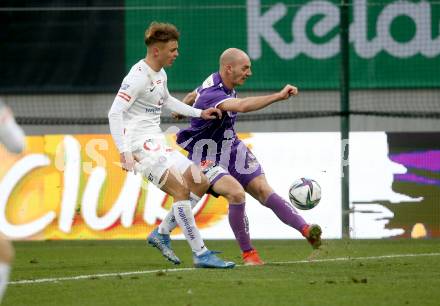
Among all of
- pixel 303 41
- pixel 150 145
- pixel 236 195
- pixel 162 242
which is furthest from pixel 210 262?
pixel 303 41

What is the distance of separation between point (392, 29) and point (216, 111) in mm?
8089

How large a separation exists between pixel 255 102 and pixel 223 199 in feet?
15.1

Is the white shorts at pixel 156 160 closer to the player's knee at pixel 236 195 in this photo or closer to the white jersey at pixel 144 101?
the white jersey at pixel 144 101

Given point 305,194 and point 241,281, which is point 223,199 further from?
point 241,281

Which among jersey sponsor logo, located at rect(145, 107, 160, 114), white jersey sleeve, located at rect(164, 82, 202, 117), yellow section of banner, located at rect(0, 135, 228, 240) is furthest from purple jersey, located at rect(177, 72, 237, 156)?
yellow section of banner, located at rect(0, 135, 228, 240)

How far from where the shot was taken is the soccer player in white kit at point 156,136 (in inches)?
385

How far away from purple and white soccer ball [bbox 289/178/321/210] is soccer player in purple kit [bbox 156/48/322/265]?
0.33m

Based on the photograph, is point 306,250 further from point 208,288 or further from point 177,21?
point 177,21

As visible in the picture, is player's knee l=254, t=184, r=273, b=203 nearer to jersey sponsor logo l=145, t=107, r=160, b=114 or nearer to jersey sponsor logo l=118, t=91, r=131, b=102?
jersey sponsor logo l=145, t=107, r=160, b=114

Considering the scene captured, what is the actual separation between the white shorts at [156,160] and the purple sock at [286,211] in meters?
0.94

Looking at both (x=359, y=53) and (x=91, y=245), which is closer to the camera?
(x=91, y=245)

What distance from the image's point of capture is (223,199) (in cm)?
1425

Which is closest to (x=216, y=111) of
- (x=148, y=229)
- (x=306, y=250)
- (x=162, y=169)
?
(x=162, y=169)

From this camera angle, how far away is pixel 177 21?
17.4 meters
